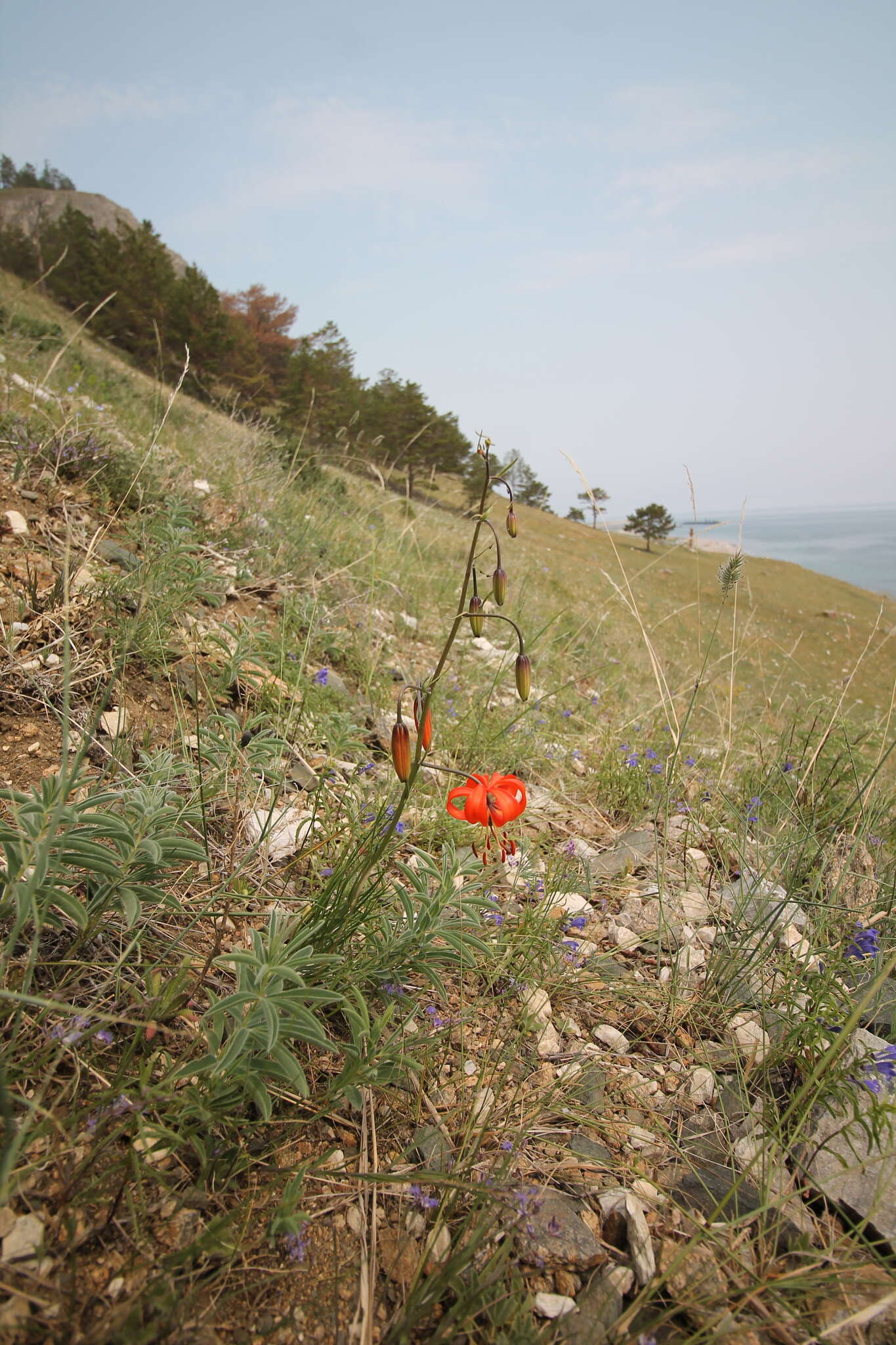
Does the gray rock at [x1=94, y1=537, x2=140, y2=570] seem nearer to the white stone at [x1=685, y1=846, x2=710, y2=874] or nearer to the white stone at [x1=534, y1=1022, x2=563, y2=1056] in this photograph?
the white stone at [x1=534, y1=1022, x2=563, y2=1056]

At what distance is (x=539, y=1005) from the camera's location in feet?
Answer: 5.98

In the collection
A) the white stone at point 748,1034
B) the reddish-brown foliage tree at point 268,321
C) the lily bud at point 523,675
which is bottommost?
the white stone at point 748,1034

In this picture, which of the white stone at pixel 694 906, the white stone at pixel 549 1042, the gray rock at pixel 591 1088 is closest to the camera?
the gray rock at pixel 591 1088

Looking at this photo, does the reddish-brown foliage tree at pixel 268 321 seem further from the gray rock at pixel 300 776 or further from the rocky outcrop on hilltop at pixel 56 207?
the gray rock at pixel 300 776

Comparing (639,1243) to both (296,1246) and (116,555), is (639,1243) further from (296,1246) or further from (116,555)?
(116,555)

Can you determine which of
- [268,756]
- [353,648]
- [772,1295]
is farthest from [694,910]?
[353,648]

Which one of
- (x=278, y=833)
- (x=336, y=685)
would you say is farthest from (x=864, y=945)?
(x=336, y=685)

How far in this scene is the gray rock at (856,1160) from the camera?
1341 mm

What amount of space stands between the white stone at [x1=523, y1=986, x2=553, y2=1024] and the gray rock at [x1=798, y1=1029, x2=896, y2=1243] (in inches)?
26.0

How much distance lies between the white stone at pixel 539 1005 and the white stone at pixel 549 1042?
25mm

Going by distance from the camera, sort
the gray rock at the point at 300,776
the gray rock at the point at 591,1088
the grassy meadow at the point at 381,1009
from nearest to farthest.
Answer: the grassy meadow at the point at 381,1009, the gray rock at the point at 591,1088, the gray rock at the point at 300,776

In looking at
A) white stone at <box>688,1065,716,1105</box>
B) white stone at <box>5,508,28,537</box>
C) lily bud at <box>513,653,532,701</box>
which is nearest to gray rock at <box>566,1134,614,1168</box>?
white stone at <box>688,1065,716,1105</box>

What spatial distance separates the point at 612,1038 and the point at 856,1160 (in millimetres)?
598

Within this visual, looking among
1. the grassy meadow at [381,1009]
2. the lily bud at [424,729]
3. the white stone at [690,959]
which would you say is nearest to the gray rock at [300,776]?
the grassy meadow at [381,1009]
